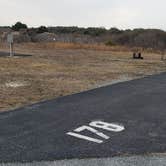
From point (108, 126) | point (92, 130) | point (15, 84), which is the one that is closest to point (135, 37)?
point (15, 84)

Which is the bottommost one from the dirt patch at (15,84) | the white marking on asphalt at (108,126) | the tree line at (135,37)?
the white marking on asphalt at (108,126)

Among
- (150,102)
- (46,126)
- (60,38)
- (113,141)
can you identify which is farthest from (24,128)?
(60,38)

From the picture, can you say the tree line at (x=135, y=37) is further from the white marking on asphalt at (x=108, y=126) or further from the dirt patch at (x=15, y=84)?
the white marking on asphalt at (x=108, y=126)

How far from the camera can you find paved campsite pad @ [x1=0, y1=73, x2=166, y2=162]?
4.89m

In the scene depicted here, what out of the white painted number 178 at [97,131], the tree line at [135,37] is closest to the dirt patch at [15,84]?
the white painted number 178 at [97,131]

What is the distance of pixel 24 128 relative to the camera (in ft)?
19.7

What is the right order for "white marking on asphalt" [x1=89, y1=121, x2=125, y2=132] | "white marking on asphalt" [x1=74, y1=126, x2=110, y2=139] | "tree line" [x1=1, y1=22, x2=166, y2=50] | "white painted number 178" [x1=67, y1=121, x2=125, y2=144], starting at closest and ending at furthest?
"white painted number 178" [x1=67, y1=121, x2=125, y2=144], "white marking on asphalt" [x1=74, y1=126, x2=110, y2=139], "white marking on asphalt" [x1=89, y1=121, x2=125, y2=132], "tree line" [x1=1, y1=22, x2=166, y2=50]

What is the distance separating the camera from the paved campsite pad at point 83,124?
193 inches

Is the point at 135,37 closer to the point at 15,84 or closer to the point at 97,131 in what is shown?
the point at 15,84

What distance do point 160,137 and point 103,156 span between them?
135 centimetres

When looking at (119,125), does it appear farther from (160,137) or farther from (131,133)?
(160,137)

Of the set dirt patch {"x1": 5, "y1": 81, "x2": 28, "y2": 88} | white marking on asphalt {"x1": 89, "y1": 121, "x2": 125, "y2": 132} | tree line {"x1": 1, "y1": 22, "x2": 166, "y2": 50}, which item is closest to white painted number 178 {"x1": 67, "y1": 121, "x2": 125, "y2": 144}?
white marking on asphalt {"x1": 89, "y1": 121, "x2": 125, "y2": 132}

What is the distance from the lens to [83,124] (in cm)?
638

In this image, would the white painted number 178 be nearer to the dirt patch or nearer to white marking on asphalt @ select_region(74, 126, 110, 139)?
white marking on asphalt @ select_region(74, 126, 110, 139)
